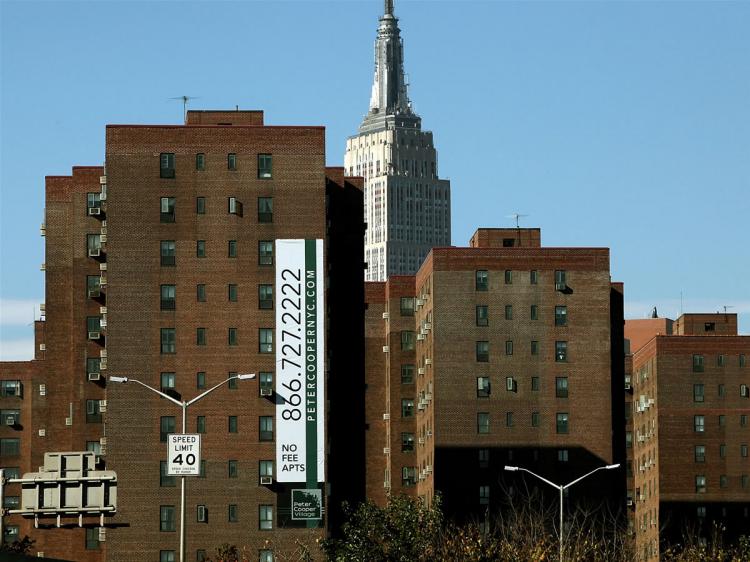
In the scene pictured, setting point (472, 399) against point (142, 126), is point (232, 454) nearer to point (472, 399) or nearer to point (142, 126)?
point (142, 126)

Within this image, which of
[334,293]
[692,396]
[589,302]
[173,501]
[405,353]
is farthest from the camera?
[692,396]

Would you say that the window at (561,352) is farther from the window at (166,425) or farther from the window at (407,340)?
the window at (166,425)

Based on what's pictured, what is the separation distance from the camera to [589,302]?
162 metres

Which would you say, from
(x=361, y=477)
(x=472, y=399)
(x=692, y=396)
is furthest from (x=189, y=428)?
(x=692, y=396)

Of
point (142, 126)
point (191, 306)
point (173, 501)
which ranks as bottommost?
point (173, 501)

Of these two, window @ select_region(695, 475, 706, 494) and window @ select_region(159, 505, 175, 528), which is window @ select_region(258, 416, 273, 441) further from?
window @ select_region(695, 475, 706, 494)

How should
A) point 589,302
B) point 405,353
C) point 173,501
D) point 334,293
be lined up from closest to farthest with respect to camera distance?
point 173,501 → point 334,293 → point 589,302 → point 405,353

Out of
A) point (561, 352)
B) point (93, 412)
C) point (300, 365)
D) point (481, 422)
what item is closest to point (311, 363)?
point (300, 365)

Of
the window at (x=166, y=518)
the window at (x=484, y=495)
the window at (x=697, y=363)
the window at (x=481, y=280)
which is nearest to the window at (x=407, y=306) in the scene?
the window at (x=481, y=280)

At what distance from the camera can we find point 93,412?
150 meters

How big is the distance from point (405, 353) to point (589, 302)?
81.5 ft

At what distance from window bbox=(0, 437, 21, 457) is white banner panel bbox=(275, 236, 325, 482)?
6581cm

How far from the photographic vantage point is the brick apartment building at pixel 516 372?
161125 millimetres

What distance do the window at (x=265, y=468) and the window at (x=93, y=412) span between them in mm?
20660
